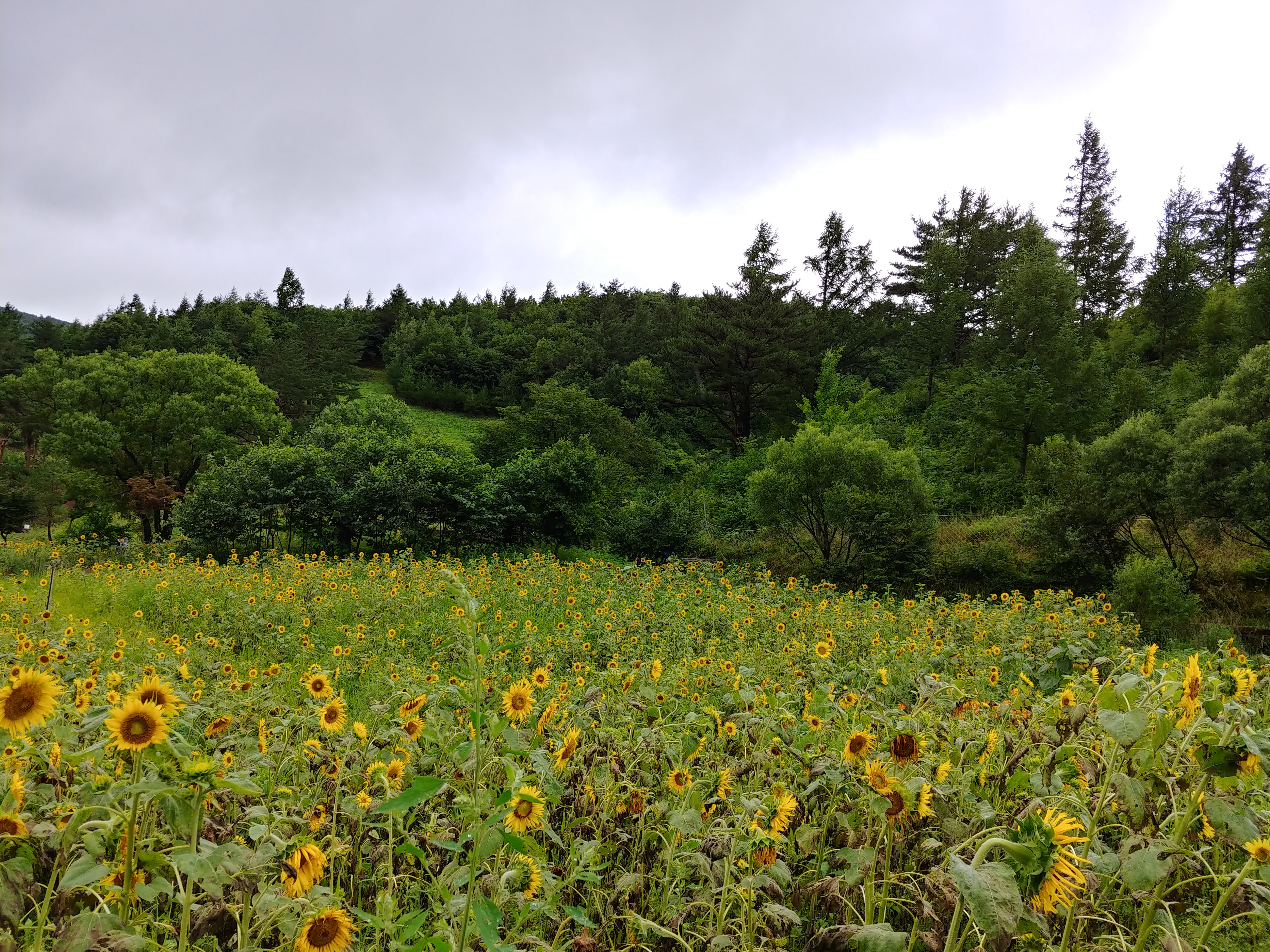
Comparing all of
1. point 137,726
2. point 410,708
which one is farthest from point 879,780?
point 137,726

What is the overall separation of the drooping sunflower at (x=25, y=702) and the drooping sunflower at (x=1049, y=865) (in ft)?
5.14

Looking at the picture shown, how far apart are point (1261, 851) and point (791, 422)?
26.9 metres

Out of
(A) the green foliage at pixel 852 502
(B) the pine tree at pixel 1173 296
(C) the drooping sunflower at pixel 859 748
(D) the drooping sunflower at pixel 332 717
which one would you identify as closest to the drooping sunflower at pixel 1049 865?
(C) the drooping sunflower at pixel 859 748

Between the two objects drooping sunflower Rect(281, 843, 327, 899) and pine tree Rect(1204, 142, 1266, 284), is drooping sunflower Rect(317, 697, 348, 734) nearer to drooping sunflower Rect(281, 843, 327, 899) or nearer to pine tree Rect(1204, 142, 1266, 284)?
drooping sunflower Rect(281, 843, 327, 899)

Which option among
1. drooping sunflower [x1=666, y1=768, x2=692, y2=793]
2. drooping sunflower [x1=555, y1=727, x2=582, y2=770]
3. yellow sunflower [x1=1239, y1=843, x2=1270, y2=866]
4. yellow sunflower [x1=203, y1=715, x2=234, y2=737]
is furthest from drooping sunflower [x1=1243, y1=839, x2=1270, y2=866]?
yellow sunflower [x1=203, y1=715, x2=234, y2=737]

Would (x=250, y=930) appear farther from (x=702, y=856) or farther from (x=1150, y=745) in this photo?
(x=1150, y=745)

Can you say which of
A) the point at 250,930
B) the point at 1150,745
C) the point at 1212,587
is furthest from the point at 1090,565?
the point at 250,930

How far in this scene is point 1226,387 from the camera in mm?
12250

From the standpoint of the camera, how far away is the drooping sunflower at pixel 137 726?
1.00 meters

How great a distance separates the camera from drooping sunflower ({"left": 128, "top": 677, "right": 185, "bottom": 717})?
107 centimetres

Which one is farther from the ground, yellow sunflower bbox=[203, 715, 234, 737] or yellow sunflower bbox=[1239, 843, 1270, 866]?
yellow sunflower bbox=[1239, 843, 1270, 866]

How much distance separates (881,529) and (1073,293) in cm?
1687

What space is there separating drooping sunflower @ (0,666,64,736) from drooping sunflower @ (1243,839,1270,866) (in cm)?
209

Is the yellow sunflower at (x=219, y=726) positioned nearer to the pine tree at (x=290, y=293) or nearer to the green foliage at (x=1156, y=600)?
the green foliage at (x=1156, y=600)
